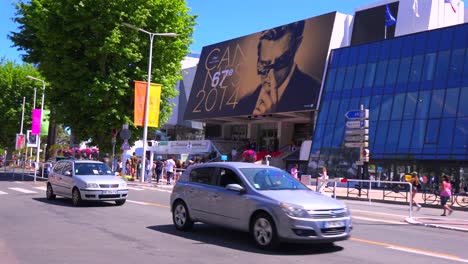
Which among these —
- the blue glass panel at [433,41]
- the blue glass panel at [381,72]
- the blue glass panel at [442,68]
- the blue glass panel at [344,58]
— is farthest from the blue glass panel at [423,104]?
the blue glass panel at [344,58]

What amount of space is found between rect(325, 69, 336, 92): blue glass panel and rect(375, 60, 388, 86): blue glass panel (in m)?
4.60

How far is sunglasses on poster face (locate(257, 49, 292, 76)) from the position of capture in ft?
171

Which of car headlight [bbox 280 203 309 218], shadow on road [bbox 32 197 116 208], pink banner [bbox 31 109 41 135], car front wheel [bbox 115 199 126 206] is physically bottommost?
shadow on road [bbox 32 197 116 208]

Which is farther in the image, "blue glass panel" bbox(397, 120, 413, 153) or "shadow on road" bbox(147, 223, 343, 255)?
"blue glass panel" bbox(397, 120, 413, 153)

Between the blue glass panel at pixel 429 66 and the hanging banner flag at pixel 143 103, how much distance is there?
22.1 metres

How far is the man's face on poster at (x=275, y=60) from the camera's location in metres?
52.2

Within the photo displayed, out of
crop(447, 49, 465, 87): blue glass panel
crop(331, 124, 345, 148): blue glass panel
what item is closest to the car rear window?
crop(447, 49, 465, 87): blue glass panel

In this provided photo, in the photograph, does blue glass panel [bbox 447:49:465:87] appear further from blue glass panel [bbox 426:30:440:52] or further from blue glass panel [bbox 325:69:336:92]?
blue glass panel [bbox 325:69:336:92]

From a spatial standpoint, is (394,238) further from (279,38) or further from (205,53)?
(205,53)

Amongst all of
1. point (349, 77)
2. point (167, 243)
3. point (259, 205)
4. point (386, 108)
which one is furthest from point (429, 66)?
point (167, 243)

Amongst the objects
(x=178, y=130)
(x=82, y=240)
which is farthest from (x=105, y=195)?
(x=178, y=130)

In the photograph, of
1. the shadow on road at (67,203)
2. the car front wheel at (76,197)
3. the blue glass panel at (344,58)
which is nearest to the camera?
the car front wheel at (76,197)

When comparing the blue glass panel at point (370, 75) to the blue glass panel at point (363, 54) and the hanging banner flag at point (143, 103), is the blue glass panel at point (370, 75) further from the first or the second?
the hanging banner flag at point (143, 103)

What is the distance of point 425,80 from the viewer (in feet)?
134
